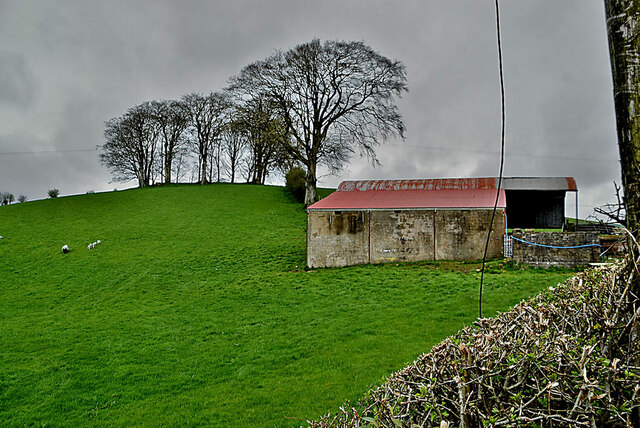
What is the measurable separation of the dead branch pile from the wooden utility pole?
35 centimetres

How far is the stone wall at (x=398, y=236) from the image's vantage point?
17891 mm

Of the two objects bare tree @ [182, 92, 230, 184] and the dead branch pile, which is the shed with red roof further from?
bare tree @ [182, 92, 230, 184]

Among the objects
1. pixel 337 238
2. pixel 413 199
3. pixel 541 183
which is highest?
pixel 541 183

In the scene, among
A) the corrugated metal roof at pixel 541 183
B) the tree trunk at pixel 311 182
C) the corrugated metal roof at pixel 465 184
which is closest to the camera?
the corrugated metal roof at pixel 465 184

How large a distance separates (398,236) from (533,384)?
17.0 m

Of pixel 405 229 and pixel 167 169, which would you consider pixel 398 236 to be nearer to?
pixel 405 229

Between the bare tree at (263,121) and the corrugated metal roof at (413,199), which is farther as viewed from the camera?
the bare tree at (263,121)

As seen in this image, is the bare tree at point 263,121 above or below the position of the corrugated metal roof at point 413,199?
above

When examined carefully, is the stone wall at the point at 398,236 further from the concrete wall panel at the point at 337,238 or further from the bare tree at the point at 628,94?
the bare tree at the point at 628,94

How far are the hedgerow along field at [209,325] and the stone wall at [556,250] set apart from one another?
2.53 ft

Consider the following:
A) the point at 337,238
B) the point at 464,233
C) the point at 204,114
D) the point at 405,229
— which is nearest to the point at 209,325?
the point at 337,238

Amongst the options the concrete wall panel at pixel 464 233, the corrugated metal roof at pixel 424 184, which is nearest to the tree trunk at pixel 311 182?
the corrugated metal roof at pixel 424 184

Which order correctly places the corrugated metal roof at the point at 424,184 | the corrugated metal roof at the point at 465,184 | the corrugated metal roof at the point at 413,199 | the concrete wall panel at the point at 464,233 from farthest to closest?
the corrugated metal roof at the point at 465,184 → the corrugated metal roof at the point at 424,184 → the corrugated metal roof at the point at 413,199 → the concrete wall panel at the point at 464,233

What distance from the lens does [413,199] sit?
20000 mm
